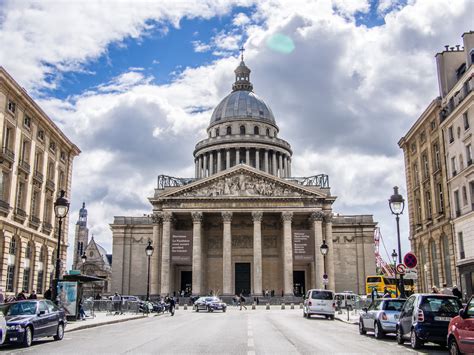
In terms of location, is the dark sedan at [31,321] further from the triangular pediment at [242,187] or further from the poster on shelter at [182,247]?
the triangular pediment at [242,187]

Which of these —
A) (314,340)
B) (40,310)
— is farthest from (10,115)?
(314,340)

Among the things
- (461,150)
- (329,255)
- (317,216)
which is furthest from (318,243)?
(461,150)

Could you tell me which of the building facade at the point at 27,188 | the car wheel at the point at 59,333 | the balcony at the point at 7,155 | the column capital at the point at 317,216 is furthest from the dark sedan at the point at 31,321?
the column capital at the point at 317,216

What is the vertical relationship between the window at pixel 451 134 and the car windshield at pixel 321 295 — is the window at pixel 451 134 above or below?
above

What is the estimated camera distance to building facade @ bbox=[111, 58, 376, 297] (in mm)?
68062

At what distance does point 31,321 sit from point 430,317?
1250 cm

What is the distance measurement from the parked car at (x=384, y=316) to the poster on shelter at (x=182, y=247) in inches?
1671

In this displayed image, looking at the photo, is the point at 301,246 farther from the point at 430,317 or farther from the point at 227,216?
the point at 430,317

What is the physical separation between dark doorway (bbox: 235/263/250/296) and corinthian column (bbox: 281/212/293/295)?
26.3ft

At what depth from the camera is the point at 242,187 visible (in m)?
70.7

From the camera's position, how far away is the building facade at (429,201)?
42641 millimetres

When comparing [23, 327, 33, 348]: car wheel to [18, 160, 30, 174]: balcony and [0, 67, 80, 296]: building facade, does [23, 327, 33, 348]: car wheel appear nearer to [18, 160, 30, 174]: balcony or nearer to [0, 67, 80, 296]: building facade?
[0, 67, 80, 296]: building facade

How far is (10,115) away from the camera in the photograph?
39.3 meters

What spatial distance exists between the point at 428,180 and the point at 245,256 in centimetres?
3403
